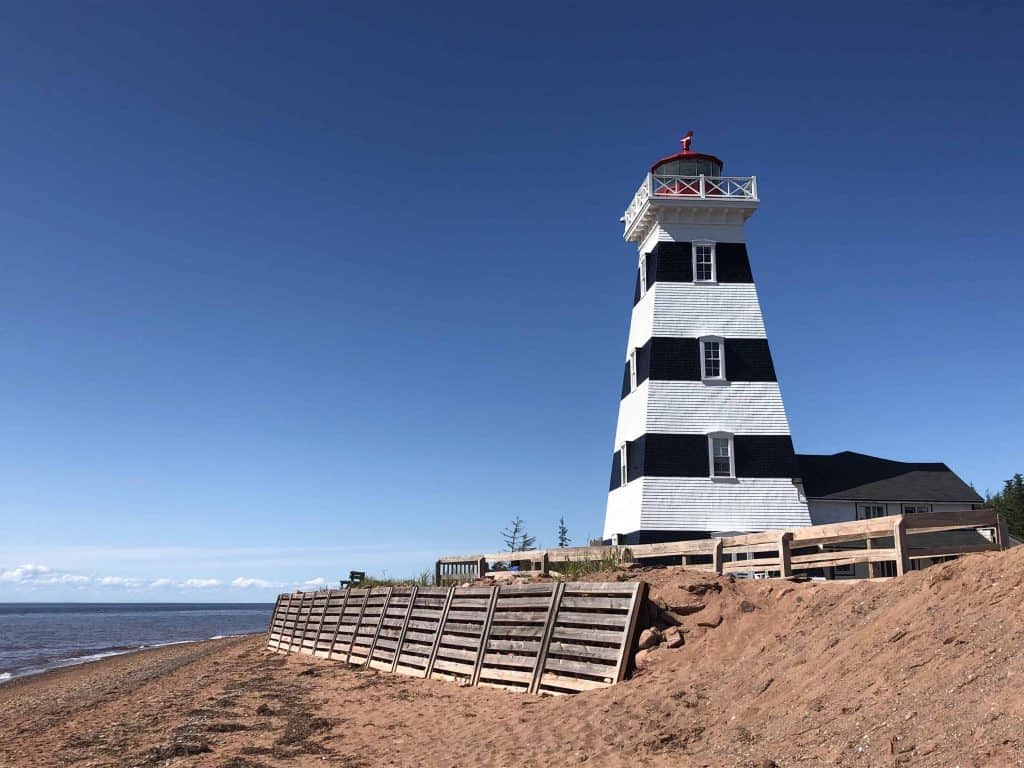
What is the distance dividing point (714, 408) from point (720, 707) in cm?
1988

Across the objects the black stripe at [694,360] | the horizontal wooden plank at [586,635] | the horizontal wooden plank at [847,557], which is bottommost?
the horizontal wooden plank at [586,635]

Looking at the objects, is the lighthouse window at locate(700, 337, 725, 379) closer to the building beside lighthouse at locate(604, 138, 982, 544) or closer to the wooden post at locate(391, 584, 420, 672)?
the building beside lighthouse at locate(604, 138, 982, 544)

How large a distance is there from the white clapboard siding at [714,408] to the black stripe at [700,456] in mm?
277

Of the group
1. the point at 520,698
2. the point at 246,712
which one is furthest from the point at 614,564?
the point at 246,712

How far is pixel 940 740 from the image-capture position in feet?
22.1

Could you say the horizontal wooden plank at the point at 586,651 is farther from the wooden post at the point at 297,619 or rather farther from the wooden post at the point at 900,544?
the wooden post at the point at 297,619

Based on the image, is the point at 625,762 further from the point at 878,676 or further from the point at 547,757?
the point at 878,676

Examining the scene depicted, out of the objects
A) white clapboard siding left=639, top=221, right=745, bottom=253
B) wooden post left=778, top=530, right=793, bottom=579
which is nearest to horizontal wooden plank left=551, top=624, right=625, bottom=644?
wooden post left=778, top=530, right=793, bottom=579

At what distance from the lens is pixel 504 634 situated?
1528 cm

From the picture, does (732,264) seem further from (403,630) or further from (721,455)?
(403,630)

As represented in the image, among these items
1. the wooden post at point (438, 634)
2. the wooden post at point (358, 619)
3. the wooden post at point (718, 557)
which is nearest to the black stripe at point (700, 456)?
the wooden post at point (358, 619)

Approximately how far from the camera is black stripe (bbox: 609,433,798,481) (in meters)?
28.2

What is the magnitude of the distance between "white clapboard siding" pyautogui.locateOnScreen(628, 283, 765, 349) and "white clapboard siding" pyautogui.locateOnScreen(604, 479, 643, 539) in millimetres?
5354

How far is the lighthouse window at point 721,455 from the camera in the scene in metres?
28.4
